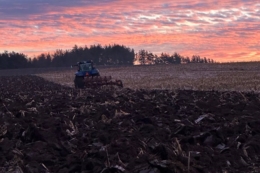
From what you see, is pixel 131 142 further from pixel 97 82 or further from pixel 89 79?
pixel 89 79

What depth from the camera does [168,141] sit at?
8.12 metres

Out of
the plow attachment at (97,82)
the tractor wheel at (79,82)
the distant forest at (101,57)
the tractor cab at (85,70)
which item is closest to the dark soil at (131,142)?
the plow attachment at (97,82)

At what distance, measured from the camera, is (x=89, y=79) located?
1222 inches

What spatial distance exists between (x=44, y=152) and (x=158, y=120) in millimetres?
3925

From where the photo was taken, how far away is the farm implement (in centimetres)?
3069

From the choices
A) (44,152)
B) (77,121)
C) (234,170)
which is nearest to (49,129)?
(77,121)

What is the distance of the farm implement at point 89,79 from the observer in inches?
1208

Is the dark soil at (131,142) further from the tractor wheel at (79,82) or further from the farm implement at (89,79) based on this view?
the tractor wheel at (79,82)

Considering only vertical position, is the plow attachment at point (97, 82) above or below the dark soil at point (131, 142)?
below

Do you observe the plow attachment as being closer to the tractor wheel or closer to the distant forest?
the tractor wheel

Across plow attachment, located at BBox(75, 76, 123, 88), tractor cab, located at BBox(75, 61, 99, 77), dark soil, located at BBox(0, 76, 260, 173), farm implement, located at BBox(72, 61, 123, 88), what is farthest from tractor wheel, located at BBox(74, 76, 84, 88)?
dark soil, located at BBox(0, 76, 260, 173)

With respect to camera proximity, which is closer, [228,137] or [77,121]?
[228,137]

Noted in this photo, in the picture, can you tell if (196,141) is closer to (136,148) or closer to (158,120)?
(136,148)

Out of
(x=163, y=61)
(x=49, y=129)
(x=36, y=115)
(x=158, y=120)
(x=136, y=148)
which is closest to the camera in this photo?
(x=136, y=148)
